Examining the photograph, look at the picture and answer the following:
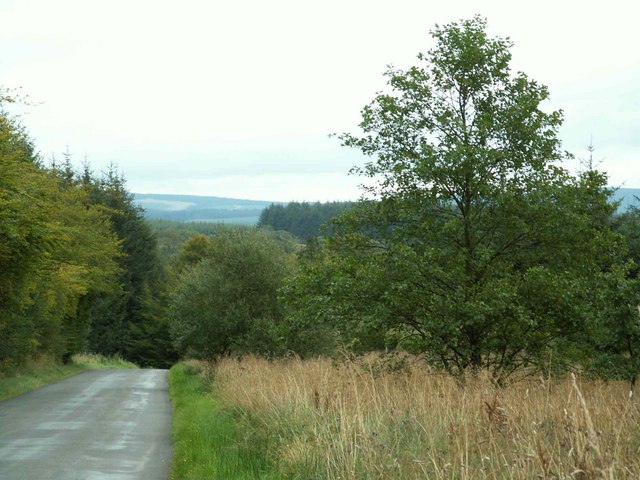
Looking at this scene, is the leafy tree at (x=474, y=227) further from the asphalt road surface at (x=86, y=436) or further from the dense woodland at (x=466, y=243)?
the asphalt road surface at (x=86, y=436)

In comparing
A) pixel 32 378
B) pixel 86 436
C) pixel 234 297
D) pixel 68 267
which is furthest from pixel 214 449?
pixel 68 267

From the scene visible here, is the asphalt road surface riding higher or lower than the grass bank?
higher

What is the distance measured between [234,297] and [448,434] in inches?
977

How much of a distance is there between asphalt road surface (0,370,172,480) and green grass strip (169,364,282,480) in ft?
1.16

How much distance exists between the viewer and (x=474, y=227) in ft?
64.4

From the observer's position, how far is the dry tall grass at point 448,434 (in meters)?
4.82

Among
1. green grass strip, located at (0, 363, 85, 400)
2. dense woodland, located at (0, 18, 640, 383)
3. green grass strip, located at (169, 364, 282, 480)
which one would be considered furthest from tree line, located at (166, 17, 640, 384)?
green grass strip, located at (0, 363, 85, 400)

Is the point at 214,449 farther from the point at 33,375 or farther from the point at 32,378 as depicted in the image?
the point at 33,375

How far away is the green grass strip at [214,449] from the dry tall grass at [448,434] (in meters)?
0.30

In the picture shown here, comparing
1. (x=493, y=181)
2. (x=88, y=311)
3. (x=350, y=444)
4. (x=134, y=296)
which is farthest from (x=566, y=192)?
(x=134, y=296)

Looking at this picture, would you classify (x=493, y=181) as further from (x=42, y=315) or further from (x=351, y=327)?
(x=42, y=315)

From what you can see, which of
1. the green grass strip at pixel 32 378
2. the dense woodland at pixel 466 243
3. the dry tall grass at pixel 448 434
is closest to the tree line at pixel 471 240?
the dense woodland at pixel 466 243

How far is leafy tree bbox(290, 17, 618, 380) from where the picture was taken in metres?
18.2

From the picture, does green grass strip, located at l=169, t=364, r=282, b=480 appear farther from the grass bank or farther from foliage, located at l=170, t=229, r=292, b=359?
the grass bank
